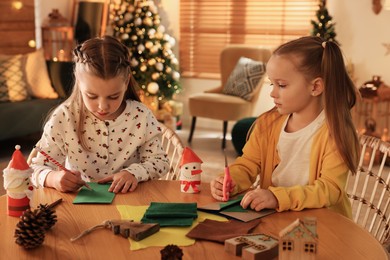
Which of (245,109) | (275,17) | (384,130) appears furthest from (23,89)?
(384,130)

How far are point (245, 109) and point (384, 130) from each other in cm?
136

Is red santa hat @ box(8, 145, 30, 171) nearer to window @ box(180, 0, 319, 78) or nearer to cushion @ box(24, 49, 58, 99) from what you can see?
cushion @ box(24, 49, 58, 99)

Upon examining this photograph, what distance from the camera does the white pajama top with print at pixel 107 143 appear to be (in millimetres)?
1890

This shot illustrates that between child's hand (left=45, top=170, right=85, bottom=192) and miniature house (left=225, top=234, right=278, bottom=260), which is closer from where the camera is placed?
miniature house (left=225, top=234, right=278, bottom=260)

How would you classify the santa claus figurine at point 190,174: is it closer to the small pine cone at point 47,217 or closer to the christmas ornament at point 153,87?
the small pine cone at point 47,217

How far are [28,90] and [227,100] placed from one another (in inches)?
77.6

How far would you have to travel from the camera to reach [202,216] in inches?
57.4

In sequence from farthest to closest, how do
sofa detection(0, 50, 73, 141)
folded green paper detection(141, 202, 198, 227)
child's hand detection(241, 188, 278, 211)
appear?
sofa detection(0, 50, 73, 141)
child's hand detection(241, 188, 278, 211)
folded green paper detection(141, 202, 198, 227)

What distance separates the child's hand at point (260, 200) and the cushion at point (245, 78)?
4143 millimetres

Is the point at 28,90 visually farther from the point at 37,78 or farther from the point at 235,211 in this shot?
the point at 235,211

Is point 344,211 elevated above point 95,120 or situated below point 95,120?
below

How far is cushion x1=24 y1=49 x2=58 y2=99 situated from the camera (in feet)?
17.6

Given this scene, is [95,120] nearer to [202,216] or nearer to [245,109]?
[202,216]

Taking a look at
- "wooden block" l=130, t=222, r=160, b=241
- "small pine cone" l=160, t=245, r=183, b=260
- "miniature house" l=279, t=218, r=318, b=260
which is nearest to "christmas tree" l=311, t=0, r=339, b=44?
"wooden block" l=130, t=222, r=160, b=241
